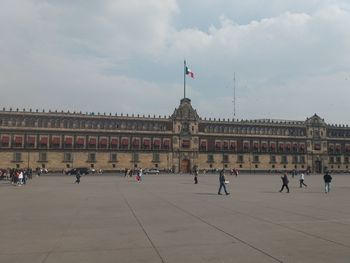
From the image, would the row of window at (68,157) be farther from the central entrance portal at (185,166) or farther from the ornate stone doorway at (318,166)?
the ornate stone doorway at (318,166)

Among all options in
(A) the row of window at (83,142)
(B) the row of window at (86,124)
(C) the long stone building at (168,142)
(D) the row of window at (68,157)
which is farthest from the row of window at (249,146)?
(D) the row of window at (68,157)

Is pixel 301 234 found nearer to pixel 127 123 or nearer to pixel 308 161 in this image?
pixel 127 123

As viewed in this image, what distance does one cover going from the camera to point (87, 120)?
78.2 metres

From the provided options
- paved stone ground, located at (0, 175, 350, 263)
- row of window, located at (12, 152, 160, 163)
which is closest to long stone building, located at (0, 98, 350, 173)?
row of window, located at (12, 152, 160, 163)

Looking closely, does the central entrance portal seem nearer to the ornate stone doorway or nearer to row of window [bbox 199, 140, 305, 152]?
row of window [bbox 199, 140, 305, 152]

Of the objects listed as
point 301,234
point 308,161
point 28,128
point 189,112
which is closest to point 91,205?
point 301,234

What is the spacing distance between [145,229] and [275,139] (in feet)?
273

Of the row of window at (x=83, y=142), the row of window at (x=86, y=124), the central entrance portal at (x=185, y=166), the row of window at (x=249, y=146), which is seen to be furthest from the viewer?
the row of window at (x=249, y=146)

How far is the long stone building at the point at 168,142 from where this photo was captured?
74.5 metres

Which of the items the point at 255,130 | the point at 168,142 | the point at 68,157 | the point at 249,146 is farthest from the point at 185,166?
the point at 68,157

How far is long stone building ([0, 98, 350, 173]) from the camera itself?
74.5m

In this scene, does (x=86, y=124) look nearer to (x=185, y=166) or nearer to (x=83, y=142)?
(x=83, y=142)

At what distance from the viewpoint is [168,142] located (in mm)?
82875

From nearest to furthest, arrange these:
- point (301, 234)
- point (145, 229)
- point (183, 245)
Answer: point (183, 245)
point (301, 234)
point (145, 229)
